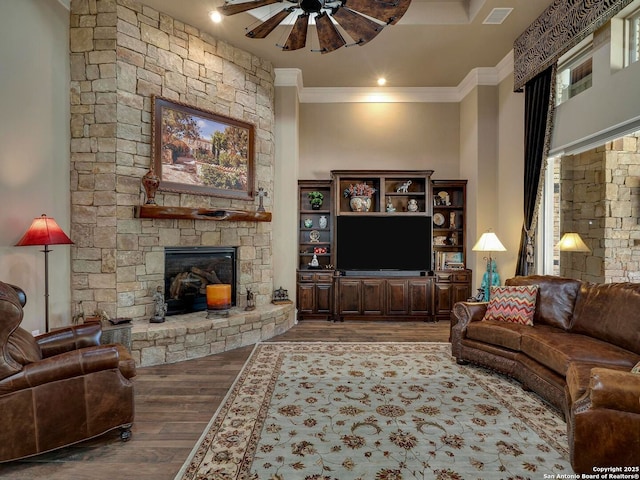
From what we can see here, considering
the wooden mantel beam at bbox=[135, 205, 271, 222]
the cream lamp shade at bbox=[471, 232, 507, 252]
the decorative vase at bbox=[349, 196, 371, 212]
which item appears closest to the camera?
the wooden mantel beam at bbox=[135, 205, 271, 222]

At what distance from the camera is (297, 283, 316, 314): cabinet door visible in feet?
19.0

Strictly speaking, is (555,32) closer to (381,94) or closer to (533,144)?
(533,144)

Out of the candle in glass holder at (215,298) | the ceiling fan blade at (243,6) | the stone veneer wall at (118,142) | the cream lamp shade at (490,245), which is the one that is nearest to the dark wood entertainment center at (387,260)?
the cream lamp shade at (490,245)

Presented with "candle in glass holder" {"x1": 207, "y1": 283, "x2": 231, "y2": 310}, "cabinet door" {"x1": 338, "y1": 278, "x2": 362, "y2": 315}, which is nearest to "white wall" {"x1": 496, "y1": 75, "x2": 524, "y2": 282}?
"cabinet door" {"x1": 338, "y1": 278, "x2": 362, "y2": 315}

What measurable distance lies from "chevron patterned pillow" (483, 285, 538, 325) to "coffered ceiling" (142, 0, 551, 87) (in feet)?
10.3

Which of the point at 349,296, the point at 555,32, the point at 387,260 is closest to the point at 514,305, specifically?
the point at 387,260

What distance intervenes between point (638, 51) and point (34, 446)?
541 cm

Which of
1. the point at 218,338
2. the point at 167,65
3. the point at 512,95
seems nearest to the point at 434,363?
the point at 218,338

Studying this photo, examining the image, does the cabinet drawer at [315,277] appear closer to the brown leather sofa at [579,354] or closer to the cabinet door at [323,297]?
the cabinet door at [323,297]

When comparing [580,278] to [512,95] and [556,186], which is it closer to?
[556,186]

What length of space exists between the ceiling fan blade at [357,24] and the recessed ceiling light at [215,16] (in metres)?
1.86

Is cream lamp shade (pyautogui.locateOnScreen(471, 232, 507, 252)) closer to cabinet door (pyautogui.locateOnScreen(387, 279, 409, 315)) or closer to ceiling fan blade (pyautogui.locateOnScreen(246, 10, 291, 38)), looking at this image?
cabinet door (pyautogui.locateOnScreen(387, 279, 409, 315))

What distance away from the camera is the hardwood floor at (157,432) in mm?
2080

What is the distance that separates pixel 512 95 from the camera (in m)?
5.05
